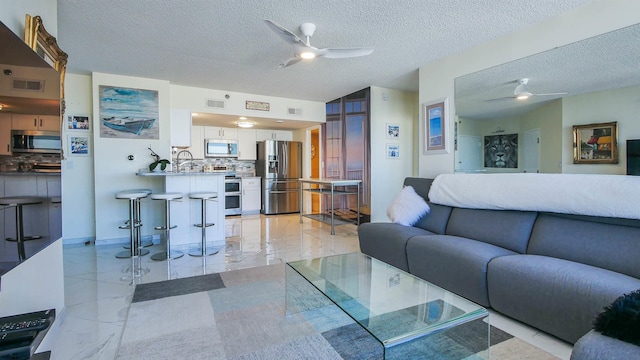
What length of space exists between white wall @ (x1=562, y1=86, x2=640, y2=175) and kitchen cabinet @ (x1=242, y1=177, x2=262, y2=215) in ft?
18.8

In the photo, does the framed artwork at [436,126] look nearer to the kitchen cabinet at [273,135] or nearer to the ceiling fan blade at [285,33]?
the ceiling fan blade at [285,33]

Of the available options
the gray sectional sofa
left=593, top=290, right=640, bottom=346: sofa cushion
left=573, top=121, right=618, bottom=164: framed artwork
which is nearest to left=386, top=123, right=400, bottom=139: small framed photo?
the gray sectional sofa

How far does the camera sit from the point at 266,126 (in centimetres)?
704

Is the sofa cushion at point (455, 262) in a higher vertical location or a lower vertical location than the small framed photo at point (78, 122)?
lower

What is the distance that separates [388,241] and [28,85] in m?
2.79

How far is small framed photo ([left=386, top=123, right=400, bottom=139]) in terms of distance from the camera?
5.39 meters

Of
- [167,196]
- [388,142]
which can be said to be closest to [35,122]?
[167,196]

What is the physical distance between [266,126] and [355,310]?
5847 millimetres

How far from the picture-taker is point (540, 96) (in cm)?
302

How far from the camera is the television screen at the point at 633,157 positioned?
2266 millimetres

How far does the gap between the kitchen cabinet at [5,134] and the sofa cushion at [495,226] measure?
3084 mm

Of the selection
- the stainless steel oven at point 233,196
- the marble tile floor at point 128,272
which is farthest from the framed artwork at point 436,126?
the stainless steel oven at point 233,196

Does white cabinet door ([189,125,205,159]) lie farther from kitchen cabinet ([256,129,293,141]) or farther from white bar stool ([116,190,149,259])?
white bar stool ([116,190,149,259])

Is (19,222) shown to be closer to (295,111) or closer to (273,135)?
(295,111)
